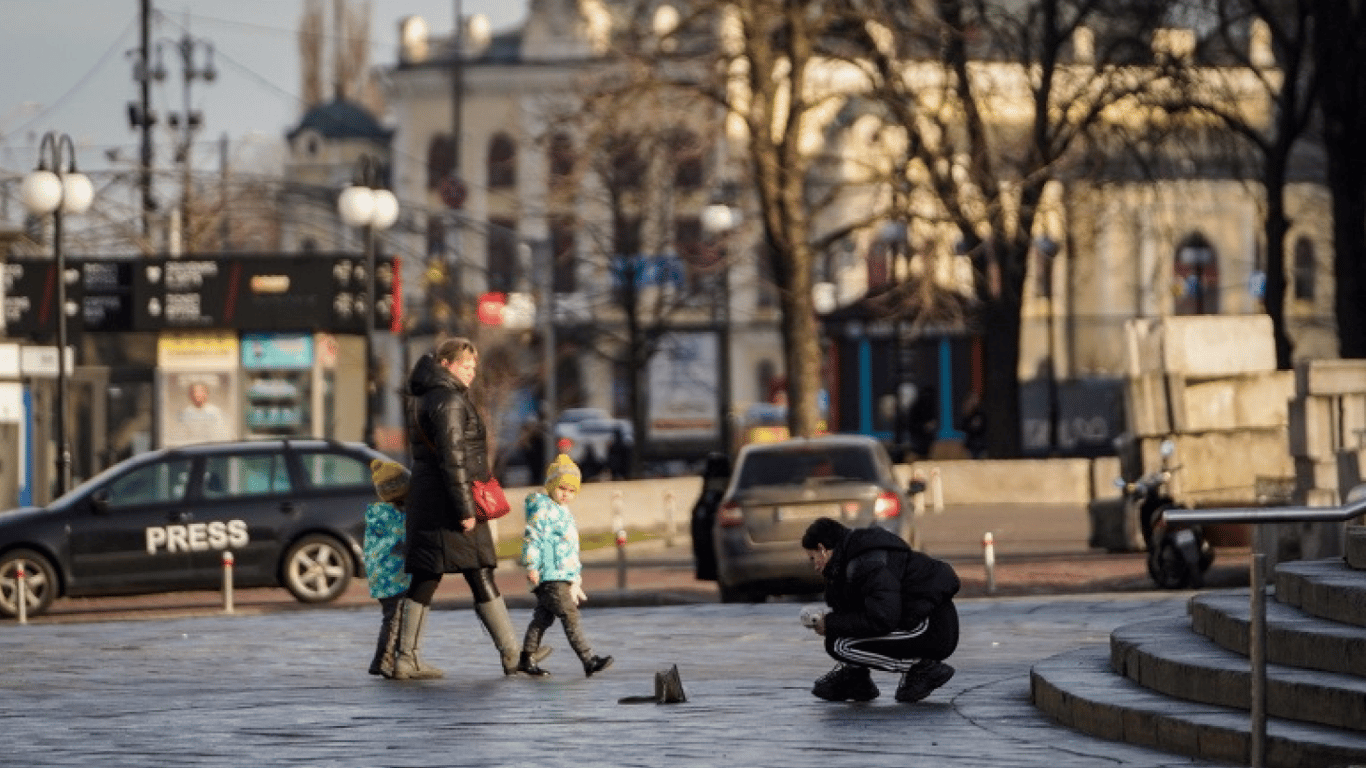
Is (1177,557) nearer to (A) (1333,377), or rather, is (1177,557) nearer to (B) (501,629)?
(A) (1333,377)

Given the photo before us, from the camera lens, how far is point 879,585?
46.5ft

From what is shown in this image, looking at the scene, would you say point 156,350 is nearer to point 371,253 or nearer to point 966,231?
point 371,253

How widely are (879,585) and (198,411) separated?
25429 millimetres

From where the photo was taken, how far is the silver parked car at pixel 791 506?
24.1 metres

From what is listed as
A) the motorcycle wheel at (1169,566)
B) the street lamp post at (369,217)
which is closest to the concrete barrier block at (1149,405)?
the motorcycle wheel at (1169,566)

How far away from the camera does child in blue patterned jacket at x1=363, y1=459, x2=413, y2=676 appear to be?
16734mm

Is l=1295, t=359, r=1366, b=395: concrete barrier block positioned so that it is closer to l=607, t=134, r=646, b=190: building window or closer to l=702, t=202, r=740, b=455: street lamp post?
l=702, t=202, r=740, b=455: street lamp post

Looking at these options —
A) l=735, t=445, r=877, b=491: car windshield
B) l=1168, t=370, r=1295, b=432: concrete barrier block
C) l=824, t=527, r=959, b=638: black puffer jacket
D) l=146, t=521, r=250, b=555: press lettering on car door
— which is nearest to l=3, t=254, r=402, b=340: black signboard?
l=1168, t=370, r=1295, b=432: concrete barrier block

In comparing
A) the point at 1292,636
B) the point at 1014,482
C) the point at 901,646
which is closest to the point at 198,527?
the point at 901,646

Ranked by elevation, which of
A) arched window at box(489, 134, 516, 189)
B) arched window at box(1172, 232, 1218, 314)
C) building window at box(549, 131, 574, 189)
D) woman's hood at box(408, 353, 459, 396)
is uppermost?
arched window at box(489, 134, 516, 189)

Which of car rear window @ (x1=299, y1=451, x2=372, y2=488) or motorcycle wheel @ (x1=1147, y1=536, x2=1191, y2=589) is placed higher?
car rear window @ (x1=299, y1=451, x2=372, y2=488)

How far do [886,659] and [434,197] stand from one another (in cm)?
9092

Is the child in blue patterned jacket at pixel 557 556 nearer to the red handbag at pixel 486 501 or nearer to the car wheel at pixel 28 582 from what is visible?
the red handbag at pixel 486 501

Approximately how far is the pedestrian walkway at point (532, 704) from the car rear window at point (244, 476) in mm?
4933
